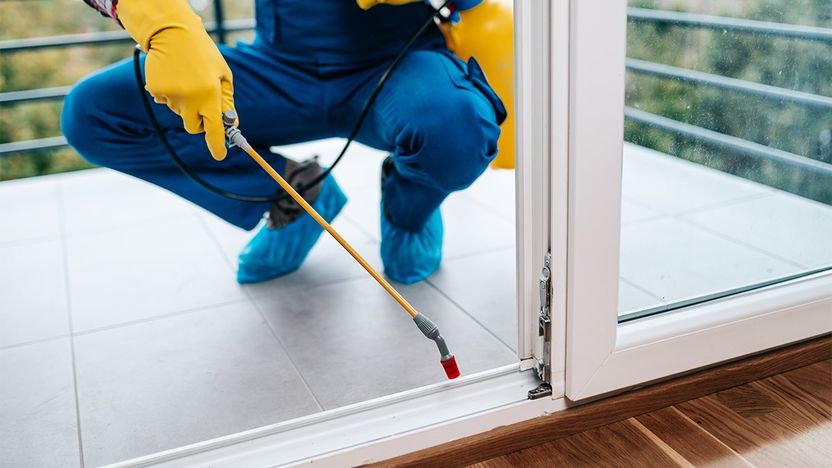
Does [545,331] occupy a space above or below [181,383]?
above

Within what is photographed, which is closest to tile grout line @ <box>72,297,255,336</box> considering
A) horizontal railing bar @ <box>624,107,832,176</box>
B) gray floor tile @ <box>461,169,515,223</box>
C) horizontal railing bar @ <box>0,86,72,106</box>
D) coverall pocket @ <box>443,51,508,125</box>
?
coverall pocket @ <box>443,51,508,125</box>

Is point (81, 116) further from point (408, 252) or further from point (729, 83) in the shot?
point (729, 83)

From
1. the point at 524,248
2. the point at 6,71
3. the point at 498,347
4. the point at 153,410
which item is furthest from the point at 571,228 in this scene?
the point at 6,71

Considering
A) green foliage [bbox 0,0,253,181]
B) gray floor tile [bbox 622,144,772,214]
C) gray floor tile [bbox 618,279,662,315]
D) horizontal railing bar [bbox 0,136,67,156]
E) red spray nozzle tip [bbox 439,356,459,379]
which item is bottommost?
green foliage [bbox 0,0,253,181]

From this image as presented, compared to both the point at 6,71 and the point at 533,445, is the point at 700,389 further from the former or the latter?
the point at 6,71

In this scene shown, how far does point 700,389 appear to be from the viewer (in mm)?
1487

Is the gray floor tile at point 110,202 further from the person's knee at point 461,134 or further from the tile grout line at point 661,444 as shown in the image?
the tile grout line at point 661,444

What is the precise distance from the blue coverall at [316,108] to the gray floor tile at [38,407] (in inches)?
17.6

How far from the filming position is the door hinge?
1.32 metres

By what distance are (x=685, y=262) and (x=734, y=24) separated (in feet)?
1.33

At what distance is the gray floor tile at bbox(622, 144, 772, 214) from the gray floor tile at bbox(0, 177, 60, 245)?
171cm

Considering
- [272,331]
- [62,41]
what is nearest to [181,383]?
[272,331]

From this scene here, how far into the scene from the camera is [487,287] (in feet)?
6.49

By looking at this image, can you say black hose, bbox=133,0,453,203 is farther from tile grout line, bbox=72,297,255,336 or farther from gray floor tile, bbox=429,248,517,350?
gray floor tile, bbox=429,248,517,350
